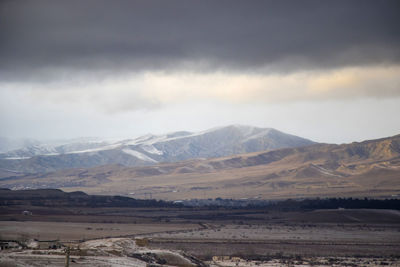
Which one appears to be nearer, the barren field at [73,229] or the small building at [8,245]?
the small building at [8,245]

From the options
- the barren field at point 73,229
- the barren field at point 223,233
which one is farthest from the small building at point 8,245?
the barren field at point 73,229

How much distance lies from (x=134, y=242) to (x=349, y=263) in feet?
71.0

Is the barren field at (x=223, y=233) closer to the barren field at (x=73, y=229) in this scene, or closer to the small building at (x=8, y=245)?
the barren field at (x=73, y=229)

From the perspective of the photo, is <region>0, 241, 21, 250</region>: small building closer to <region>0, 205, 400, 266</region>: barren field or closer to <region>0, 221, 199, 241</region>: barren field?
<region>0, 205, 400, 266</region>: barren field

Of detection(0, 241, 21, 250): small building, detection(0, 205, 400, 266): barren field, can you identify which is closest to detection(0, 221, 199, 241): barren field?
detection(0, 205, 400, 266): barren field

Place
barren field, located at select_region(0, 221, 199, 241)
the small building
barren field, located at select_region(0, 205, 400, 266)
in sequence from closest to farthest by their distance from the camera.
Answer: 1. the small building
2. barren field, located at select_region(0, 205, 400, 266)
3. barren field, located at select_region(0, 221, 199, 241)

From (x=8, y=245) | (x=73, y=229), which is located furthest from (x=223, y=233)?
(x=8, y=245)

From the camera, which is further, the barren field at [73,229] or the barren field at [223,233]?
the barren field at [73,229]

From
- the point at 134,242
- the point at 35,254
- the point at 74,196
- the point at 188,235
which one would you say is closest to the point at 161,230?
the point at 188,235

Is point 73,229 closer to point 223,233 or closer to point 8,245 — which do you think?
point 223,233

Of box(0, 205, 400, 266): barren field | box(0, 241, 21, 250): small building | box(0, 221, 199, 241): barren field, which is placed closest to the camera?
box(0, 241, 21, 250): small building

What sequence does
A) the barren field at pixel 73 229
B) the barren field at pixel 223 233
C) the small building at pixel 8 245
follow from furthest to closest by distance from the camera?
1. the barren field at pixel 73 229
2. the barren field at pixel 223 233
3. the small building at pixel 8 245

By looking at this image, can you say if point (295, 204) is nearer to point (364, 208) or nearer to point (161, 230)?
point (364, 208)

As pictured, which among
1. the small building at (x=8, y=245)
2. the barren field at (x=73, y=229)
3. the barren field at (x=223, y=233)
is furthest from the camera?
the barren field at (x=73, y=229)
